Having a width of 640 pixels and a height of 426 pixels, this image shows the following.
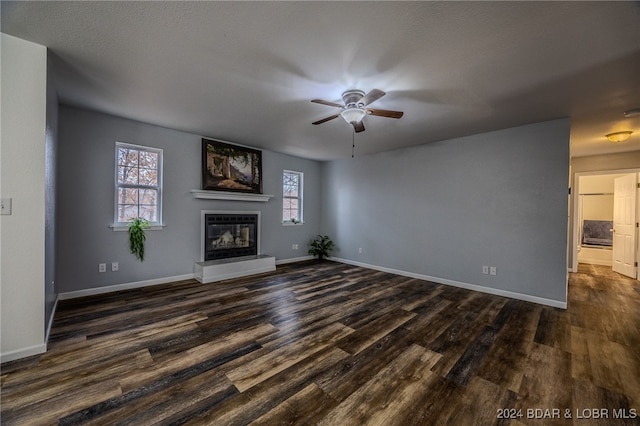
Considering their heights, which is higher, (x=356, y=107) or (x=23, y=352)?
(x=356, y=107)

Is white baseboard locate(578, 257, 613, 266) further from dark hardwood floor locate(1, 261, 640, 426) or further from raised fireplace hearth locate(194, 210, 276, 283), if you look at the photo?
raised fireplace hearth locate(194, 210, 276, 283)

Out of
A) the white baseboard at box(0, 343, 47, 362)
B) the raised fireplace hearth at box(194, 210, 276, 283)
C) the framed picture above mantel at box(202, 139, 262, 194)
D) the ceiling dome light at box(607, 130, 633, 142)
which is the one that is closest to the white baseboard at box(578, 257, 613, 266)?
the ceiling dome light at box(607, 130, 633, 142)

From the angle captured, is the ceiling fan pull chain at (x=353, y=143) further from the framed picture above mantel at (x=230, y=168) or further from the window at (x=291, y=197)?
the framed picture above mantel at (x=230, y=168)

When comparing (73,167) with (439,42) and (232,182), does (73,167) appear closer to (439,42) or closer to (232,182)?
(232,182)

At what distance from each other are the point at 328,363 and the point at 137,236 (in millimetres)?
3446

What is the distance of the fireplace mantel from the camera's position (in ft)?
14.6

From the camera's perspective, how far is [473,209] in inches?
164

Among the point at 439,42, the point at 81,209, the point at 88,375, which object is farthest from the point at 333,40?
the point at 81,209

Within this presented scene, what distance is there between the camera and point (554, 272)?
3.43 metres

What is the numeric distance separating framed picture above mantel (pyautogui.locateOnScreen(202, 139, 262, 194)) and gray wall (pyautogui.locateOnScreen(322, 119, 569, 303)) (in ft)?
7.43

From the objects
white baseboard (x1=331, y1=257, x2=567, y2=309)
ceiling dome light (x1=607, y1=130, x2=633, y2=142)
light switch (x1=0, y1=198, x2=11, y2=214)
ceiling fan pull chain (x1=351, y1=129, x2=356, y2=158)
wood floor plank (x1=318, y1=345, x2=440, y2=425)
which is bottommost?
wood floor plank (x1=318, y1=345, x2=440, y2=425)

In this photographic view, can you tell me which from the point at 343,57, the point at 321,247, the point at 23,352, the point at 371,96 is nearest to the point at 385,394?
the point at 371,96

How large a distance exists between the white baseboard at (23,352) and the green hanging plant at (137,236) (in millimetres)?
1856

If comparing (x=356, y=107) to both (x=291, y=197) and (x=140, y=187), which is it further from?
(x=291, y=197)
